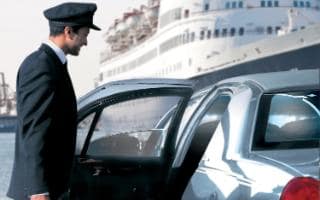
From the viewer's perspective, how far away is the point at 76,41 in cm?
313

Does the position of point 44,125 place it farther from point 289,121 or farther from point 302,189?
point 289,121

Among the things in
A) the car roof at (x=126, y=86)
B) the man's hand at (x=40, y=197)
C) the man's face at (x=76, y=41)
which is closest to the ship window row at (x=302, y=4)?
the car roof at (x=126, y=86)

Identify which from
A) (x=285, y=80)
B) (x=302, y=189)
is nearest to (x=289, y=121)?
(x=285, y=80)

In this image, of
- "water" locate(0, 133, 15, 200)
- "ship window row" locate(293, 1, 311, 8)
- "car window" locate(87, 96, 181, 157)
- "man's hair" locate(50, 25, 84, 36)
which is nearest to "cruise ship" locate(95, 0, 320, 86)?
"ship window row" locate(293, 1, 311, 8)

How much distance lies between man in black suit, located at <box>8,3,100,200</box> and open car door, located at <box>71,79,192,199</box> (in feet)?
4.51

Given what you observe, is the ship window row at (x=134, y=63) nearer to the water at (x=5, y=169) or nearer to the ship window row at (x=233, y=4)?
Result: the ship window row at (x=233, y=4)

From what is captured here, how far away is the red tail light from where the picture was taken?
2.72 m

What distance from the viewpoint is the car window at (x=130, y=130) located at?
4738 millimetres

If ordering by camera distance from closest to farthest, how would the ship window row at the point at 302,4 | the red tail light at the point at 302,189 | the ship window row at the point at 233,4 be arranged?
the red tail light at the point at 302,189
the ship window row at the point at 233,4
the ship window row at the point at 302,4

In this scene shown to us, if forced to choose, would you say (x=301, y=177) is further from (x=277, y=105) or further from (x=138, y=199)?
(x=138, y=199)

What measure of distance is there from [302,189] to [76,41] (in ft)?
2.94

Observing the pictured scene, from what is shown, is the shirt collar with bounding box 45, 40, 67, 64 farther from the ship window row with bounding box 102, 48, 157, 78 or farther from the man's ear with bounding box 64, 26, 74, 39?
the ship window row with bounding box 102, 48, 157, 78

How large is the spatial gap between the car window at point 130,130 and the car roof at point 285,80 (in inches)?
42.0

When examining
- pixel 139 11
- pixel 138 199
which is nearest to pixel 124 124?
pixel 138 199
